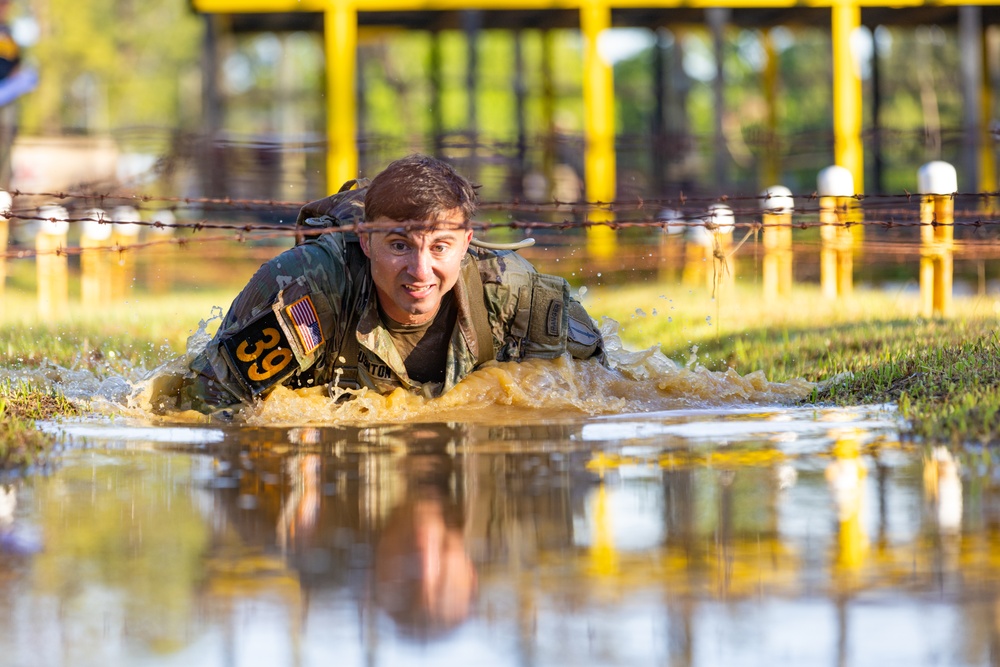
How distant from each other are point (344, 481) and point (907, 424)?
227cm

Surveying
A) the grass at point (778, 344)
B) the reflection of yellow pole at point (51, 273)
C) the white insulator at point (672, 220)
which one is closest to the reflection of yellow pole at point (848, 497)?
the grass at point (778, 344)

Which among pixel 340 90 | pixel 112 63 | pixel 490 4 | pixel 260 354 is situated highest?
pixel 112 63

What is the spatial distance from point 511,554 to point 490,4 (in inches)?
615

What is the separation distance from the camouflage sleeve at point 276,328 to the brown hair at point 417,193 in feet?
1.18

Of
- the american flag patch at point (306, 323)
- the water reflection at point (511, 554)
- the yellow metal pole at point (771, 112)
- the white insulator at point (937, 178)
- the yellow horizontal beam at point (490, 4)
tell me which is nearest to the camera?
the water reflection at point (511, 554)

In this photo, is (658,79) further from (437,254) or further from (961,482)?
(961,482)

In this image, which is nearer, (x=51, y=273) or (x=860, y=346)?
(x=860, y=346)

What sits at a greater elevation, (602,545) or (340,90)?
(340,90)

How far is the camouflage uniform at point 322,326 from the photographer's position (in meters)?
6.27

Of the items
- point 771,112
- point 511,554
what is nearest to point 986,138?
point 771,112

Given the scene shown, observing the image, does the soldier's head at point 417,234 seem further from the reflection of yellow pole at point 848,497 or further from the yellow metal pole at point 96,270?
the yellow metal pole at point 96,270

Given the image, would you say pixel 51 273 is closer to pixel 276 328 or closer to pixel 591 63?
pixel 276 328

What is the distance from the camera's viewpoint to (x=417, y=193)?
20.1ft

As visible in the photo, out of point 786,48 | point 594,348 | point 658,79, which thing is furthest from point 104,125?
point 594,348
